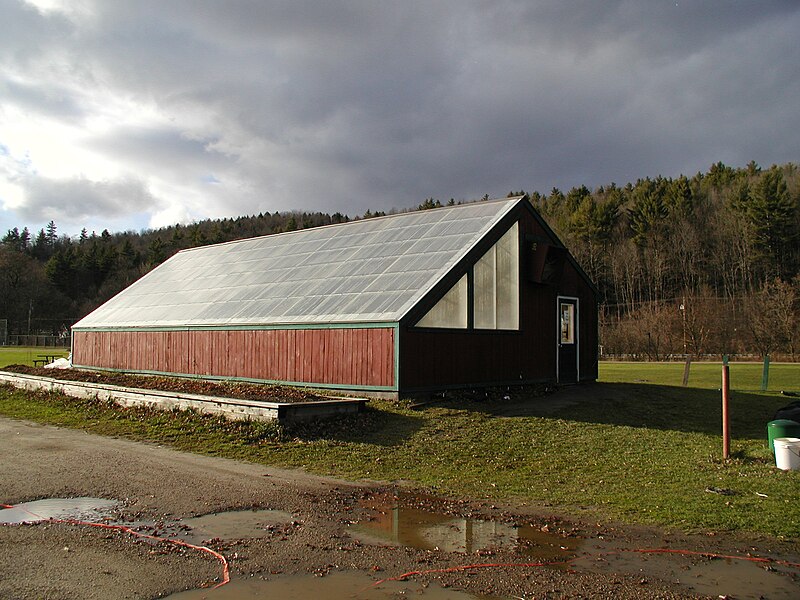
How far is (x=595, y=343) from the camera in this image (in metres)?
24.5

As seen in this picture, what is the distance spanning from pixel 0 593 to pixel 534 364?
675 inches

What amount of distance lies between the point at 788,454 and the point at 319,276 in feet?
48.5

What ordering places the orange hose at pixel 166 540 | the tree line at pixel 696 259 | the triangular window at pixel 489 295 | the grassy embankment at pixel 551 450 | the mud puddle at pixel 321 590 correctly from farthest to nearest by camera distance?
the tree line at pixel 696 259
the triangular window at pixel 489 295
the grassy embankment at pixel 551 450
the orange hose at pixel 166 540
the mud puddle at pixel 321 590

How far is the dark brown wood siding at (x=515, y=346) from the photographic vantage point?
16.5 metres

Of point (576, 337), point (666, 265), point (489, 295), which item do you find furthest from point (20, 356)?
point (666, 265)

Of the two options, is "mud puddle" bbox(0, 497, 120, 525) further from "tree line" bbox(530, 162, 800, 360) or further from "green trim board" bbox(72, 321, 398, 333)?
"tree line" bbox(530, 162, 800, 360)

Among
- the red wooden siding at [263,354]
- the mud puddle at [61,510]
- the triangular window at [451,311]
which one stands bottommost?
the mud puddle at [61,510]

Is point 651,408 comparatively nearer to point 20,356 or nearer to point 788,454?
point 788,454

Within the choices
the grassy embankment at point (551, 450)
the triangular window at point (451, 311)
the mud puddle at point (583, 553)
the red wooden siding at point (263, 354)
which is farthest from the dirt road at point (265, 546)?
the triangular window at point (451, 311)

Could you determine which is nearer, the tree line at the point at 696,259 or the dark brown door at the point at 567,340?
the dark brown door at the point at 567,340

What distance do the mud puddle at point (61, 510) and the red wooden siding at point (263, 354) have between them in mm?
8360

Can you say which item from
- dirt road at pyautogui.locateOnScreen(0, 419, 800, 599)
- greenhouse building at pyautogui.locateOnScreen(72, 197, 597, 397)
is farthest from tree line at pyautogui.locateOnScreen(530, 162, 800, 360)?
dirt road at pyautogui.locateOnScreen(0, 419, 800, 599)

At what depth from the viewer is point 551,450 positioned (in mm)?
12438

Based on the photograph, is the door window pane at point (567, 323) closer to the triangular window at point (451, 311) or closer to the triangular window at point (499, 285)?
the triangular window at point (499, 285)
